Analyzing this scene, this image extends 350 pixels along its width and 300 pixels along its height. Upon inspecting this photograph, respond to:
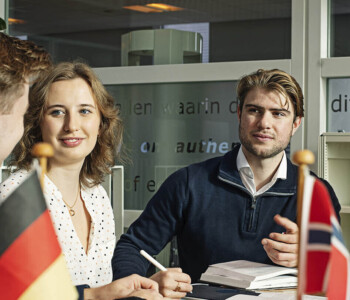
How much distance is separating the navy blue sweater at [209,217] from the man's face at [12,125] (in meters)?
1.09

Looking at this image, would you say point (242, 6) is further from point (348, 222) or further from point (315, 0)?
point (348, 222)

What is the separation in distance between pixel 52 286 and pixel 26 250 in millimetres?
68

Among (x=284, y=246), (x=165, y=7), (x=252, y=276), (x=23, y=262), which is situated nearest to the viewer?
(x=23, y=262)

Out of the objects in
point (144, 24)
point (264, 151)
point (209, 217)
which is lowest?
point (209, 217)

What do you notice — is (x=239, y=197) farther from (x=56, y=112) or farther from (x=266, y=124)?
(x=56, y=112)

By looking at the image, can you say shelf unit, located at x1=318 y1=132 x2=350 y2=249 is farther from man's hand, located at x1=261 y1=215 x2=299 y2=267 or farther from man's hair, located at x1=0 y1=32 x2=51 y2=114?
man's hair, located at x1=0 y1=32 x2=51 y2=114

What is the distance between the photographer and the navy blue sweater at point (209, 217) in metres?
2.43

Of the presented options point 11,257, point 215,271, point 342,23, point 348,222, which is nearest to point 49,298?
point 11,257

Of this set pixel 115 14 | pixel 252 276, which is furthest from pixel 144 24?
pixel 252 276

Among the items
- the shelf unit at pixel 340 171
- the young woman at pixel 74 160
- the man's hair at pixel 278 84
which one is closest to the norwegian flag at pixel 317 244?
the young woman at pixel 74 160

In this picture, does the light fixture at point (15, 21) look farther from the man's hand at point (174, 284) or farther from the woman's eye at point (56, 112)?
the man's hand at point (174, 284)

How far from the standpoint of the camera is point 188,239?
8.33ft

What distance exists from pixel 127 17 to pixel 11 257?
10.3 ft

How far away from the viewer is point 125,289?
188 cm
